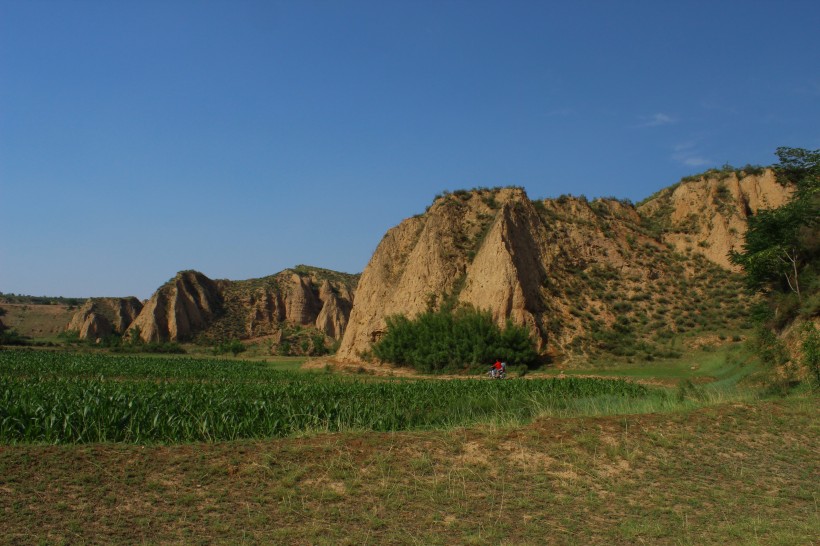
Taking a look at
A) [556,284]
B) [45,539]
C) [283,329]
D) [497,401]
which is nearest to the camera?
[45,539]

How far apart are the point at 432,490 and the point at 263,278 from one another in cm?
9645

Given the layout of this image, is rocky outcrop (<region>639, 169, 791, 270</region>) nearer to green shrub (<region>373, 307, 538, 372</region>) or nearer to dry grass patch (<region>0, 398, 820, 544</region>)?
green shrub (<region>373, 307, 538, 372</region>)

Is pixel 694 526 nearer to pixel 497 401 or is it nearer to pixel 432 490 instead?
pixel 432 490

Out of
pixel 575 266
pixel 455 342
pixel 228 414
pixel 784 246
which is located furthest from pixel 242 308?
pixel 228 414

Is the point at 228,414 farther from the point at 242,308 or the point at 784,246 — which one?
the point at 242,308

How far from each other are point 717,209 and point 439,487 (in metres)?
50.7

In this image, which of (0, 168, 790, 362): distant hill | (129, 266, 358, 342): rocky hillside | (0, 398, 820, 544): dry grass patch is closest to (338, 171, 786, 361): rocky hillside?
(0, 168, 790, 362): distant hill

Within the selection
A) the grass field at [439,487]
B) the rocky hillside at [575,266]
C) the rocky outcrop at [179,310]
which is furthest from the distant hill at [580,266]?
the rocky outcrop at [179,310]

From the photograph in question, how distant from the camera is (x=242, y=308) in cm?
9294

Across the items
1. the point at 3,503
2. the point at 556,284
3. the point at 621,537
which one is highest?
the point at 556,284

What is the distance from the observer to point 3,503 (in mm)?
7828

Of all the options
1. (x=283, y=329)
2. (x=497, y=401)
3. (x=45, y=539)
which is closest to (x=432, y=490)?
(x=45, y=539)

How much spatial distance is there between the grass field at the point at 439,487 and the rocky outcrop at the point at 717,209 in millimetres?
42021

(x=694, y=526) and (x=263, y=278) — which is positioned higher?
(x=263, y=278)
